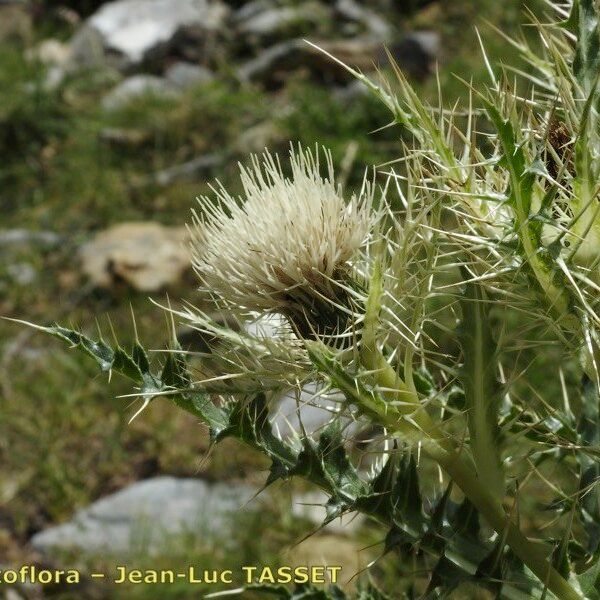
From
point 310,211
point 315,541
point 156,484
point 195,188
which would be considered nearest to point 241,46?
point 195,188

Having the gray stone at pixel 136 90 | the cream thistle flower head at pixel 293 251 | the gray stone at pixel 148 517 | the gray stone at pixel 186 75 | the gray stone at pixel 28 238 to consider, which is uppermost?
the cream thistle flower head at pixel 293 251

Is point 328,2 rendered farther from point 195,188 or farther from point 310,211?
point 310,211

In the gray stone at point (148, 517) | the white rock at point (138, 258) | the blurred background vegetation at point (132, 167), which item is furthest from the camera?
the white rock at point (138, 258)

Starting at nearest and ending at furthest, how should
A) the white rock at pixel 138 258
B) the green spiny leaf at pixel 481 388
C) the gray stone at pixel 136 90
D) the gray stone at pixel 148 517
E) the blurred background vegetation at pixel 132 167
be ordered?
the green spiny leaf at pixel 481 388
the gray stone at pixel 148 517
the blurred background vegetation at pixel 132 167
the white rock at pixel 138 258
the gray stone at pixel 136 90

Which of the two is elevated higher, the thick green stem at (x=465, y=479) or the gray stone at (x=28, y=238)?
the thick green stem at (x=465, y=479)

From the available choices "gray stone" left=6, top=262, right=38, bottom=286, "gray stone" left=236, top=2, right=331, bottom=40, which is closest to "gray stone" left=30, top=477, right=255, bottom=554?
"gray stone" left=6, top=262, right=38, bottom=286

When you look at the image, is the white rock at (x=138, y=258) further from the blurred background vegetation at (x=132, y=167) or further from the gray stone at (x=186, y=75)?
the gray stone at (x=186, y=75)

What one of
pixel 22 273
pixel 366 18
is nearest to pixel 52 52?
pixel 366 18

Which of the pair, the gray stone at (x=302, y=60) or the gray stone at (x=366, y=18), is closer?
the gray stone at (x=302, y=60)

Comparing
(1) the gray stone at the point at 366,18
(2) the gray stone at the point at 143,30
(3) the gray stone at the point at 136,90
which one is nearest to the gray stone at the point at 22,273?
(3) the gray stone at the point at 136,90
